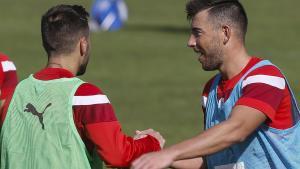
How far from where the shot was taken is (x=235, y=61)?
A: 24.1ft

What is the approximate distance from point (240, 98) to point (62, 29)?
1.28m

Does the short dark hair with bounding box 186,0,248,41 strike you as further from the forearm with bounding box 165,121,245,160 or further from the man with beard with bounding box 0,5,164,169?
the forearm with bounding box 165,121,245,160

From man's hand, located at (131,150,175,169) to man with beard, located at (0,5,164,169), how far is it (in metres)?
0.75

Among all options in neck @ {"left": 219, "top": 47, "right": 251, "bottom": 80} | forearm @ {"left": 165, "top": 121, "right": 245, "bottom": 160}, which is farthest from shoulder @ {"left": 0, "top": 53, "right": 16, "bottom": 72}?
forearm @ {"left": 165, "top": 121, "right": 245, "bottom": 160}

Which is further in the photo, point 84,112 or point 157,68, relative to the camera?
point 157,68

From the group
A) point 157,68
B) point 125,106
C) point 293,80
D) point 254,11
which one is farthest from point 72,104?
point 254,11

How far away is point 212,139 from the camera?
21.2 ft

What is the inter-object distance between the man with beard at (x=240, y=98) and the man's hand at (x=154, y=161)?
1.45 ft

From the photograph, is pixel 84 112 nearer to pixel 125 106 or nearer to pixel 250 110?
pixel 250 110

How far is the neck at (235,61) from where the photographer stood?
7.35 m

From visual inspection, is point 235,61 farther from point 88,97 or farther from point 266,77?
point 88,97

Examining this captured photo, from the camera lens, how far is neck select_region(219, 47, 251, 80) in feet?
24.1

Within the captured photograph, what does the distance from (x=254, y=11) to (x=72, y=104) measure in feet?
89.0

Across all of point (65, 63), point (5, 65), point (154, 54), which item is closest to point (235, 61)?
point (65, 63)
